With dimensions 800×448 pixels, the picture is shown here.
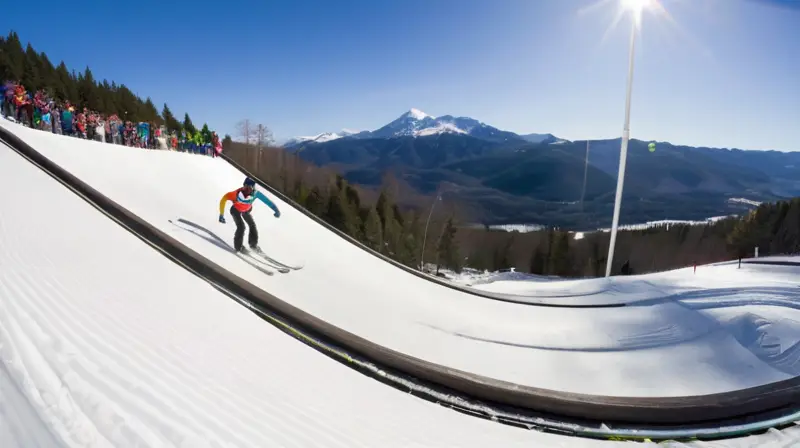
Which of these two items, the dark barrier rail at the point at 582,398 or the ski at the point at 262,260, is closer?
the dark barrier rail at the point at 582,398

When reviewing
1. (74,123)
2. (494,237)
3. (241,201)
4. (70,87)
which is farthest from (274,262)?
(494,237)

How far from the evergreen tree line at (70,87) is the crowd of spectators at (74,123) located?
11926 millimetres

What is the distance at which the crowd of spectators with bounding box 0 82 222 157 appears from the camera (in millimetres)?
14930

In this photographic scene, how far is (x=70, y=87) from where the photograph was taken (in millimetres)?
37344

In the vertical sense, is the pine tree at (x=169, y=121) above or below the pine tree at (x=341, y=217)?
above

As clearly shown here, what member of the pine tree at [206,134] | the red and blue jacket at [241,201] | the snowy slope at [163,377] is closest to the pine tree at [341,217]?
the pine tree at [206,134]

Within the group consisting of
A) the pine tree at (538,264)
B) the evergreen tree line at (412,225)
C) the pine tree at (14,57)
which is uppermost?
the pine tree at (14,57)

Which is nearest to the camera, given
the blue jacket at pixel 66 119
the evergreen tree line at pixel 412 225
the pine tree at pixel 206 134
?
the blue jacket at pixel 66 119

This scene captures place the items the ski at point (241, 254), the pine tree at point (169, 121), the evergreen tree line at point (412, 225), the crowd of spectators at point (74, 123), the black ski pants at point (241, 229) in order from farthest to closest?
1. the pine tree at point (169, 121)
2. the evergreen tree line at point (412, 225)
3. the crowd of spectators at point (74, 123)
4. the black ski pants at point (241, 229)
5. the ski at point (241, 254)

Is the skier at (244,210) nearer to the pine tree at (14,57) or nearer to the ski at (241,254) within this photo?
the ski at (241,254)

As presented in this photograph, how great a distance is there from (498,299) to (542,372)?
4.27 metres

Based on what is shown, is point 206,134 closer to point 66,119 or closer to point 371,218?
point 66,119

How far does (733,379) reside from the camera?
5.03 metres

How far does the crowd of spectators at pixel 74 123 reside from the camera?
1493 cm
